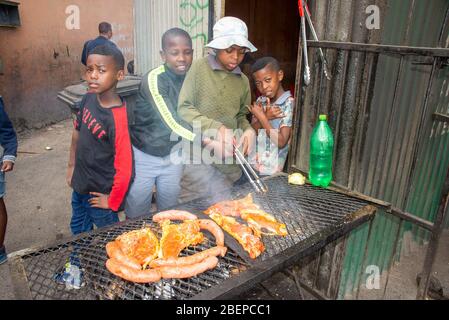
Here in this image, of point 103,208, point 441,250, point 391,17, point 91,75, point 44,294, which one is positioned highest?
point 391,17

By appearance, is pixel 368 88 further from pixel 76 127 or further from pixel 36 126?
pixel 36 126

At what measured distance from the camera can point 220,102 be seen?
140 inches

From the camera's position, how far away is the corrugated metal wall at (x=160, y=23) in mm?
5270

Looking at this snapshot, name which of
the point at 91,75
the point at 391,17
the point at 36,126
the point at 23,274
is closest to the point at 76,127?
the point at 91,75

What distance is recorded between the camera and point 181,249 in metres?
2.15

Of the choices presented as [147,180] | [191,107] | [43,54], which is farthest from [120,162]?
[43,54]

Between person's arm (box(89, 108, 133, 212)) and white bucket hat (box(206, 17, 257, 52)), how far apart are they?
3.67 feet

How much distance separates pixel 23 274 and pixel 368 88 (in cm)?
278

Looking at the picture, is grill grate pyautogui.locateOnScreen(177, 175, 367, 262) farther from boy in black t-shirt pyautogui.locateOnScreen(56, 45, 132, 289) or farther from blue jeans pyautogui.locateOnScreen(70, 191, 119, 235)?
blue jeans pyautogui.locateOnScreen(70, 191, 119, 235)

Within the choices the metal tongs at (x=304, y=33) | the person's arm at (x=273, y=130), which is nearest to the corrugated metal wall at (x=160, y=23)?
the person's arm at (x=273, y=130)

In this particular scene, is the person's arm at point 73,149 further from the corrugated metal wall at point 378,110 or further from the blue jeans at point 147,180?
the corrugated metal wall at point 378,110

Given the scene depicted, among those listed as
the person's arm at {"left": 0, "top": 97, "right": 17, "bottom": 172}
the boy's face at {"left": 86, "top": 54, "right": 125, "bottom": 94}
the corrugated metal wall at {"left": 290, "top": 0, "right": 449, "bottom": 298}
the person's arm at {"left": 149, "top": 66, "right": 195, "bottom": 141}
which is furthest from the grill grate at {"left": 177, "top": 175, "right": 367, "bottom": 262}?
the person's arm at {"left": 0, "top": 97, "right": 17, "bottom": 172}

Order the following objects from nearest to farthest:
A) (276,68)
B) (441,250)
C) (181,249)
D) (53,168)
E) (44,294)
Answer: (44,294), (181,249), (276,68), (441,250), (53,168)

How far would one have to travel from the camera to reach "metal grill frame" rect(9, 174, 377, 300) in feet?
5.84
